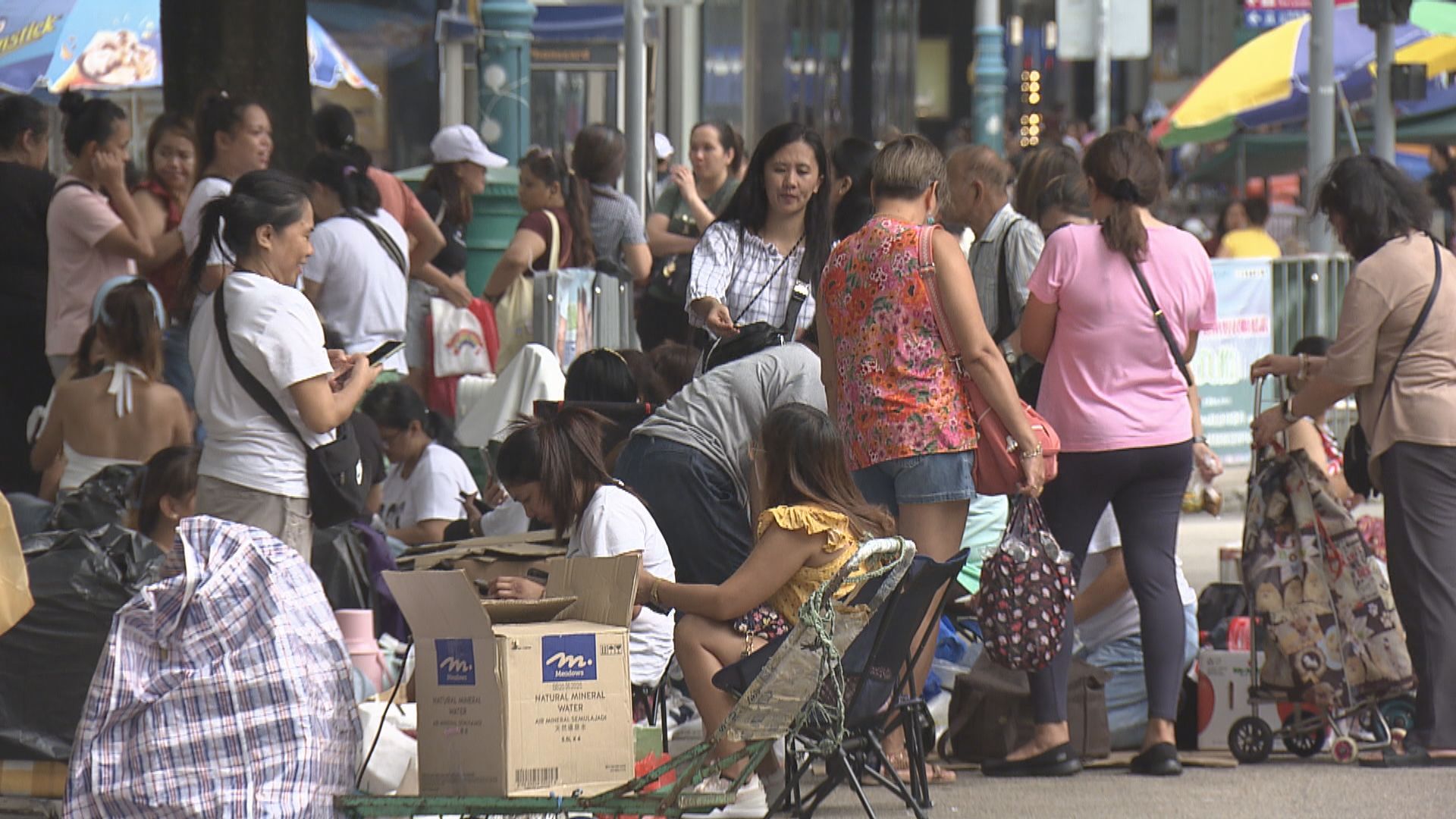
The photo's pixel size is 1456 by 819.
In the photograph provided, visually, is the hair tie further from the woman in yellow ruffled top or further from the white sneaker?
the white sneaker

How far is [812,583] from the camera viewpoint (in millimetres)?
5844

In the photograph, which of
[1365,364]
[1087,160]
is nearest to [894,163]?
[1087,160]

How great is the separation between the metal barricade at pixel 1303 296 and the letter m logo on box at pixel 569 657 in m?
9.80

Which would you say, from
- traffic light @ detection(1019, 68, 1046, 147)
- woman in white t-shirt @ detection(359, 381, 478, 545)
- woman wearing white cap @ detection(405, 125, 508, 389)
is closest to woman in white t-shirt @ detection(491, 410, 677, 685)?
woman in white t-shirt @ detection(359, 381, 478, 545)

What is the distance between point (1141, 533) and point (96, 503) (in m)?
3.51

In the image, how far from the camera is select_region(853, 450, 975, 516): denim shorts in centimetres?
624

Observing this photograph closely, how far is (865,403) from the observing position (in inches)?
248

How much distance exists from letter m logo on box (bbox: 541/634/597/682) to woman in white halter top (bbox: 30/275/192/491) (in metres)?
3.38

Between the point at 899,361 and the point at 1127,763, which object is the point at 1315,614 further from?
the point at 899,361

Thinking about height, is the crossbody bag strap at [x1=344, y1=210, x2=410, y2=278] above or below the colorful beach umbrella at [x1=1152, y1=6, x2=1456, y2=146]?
below

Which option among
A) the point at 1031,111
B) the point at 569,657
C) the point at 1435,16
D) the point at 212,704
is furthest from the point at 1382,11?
the point at 1031,111

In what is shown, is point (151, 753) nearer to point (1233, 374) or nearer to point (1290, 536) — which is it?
point (1290, 536)

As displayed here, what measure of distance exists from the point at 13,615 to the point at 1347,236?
416 cm

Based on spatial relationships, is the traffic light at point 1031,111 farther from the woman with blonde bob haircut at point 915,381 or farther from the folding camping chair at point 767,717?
the folding camping chair at point 767,717
